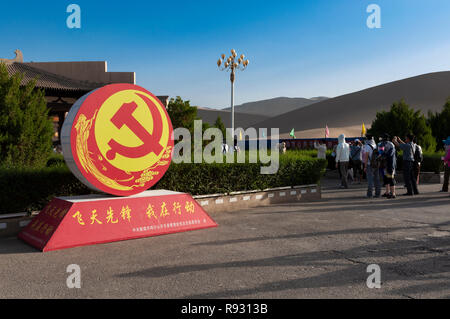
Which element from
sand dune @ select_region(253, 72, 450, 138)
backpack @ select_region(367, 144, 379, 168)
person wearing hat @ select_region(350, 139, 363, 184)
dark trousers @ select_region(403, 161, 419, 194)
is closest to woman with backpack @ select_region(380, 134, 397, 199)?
backpack @ select_region(367, 144, 379, 168)

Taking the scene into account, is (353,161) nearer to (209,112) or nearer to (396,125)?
(396,125)

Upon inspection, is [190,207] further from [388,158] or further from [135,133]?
[388,158]

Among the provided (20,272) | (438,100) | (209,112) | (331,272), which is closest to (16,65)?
(20,272)

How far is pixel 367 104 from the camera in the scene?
357ft

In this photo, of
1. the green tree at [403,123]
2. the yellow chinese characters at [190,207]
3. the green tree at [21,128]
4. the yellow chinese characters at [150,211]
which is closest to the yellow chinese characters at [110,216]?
the yellow chinese characters at [150,211]

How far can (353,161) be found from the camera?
603 inches

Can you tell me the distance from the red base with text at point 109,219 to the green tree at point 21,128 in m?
3.79

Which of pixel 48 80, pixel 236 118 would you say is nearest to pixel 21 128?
pixel 48 80

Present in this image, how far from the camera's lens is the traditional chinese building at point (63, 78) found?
26.0 metres

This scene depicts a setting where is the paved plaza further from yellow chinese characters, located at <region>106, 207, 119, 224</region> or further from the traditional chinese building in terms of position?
the traditional chinese building

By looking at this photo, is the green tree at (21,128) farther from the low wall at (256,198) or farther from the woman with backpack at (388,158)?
the woman with backpack at (388,158)

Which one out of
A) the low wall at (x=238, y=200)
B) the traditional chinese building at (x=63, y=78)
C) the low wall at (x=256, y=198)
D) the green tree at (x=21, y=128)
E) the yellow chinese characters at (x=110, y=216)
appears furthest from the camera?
the traditional chinese building at (x=63, y=78)

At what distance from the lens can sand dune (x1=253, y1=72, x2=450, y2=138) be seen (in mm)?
97750

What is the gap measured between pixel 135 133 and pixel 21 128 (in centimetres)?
453
